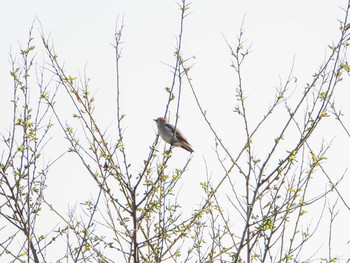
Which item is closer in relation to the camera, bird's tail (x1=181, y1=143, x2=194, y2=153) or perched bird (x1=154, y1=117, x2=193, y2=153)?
perched bird (x1=154, y1=117, x2=193, y2=153)

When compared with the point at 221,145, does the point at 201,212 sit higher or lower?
lower

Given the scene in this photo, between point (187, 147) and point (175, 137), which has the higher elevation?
point (187, 147)

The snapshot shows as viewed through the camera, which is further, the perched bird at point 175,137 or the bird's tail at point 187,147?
the bird's tail at point 187,147

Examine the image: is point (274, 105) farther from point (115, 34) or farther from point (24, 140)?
point (24, 140)

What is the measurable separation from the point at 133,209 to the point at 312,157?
1862 millimetres

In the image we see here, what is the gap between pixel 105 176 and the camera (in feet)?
20.7

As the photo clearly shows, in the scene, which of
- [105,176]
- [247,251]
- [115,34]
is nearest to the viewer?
[247,251]

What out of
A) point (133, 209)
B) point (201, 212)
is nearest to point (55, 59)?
point (133, 209)

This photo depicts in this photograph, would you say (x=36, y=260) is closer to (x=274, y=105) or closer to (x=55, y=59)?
(x=55, y=59)

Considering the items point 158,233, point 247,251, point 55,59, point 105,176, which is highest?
point 55,59

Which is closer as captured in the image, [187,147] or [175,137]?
[175,137]

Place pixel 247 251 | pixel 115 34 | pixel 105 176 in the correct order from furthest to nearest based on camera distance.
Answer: pixel 115 34, pixel 105 176, pixel 247 251

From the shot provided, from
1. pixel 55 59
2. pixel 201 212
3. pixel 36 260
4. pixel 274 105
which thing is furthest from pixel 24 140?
pixel 274 105

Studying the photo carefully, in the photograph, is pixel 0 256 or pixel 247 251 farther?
pixel 0 256
